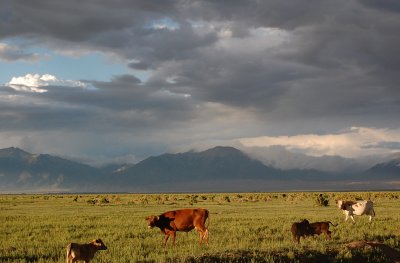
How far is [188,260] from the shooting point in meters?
17.7

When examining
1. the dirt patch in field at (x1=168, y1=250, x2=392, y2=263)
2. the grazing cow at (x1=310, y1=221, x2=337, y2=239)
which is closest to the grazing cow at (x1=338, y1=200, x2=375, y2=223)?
the grazing cow at (x1=310, y1=221, x2=337, y2=239)

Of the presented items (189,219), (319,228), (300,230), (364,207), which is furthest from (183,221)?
(364,207)

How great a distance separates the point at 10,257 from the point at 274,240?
1221 cm

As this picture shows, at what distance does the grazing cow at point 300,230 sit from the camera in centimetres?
2325

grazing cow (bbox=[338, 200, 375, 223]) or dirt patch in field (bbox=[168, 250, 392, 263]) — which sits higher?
grazing cow (bbox=[338, 200, 375, 223])

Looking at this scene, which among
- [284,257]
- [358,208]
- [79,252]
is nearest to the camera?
[79,252]

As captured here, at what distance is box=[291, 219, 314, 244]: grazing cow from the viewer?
23.2m

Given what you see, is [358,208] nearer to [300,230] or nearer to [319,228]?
[319,228]

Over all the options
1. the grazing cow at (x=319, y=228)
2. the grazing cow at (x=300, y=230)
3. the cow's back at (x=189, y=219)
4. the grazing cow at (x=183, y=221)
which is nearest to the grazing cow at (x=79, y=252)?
the grazing cow at (x=183, y=221)

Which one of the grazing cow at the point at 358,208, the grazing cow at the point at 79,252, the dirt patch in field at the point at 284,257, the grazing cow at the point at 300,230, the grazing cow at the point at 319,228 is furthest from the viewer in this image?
the grazing cow at the point at 358,208

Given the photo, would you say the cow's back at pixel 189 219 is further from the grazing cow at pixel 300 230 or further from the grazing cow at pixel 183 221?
the grazing cow at pixel 300 230

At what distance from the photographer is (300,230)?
77.2 ft

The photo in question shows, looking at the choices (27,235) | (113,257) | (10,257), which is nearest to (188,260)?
(113,257)

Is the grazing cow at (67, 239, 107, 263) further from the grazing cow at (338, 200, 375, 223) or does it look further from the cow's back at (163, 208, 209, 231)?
the grazing cow at (338, 200, 375, 223)
